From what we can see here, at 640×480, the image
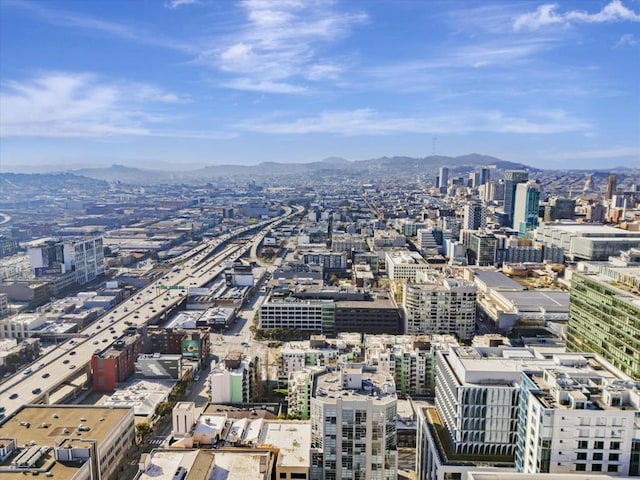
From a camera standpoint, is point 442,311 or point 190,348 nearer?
point 190,348

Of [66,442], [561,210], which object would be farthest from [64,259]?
[561,210]

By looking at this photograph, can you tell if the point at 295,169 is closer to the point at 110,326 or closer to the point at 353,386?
the point at 110,326

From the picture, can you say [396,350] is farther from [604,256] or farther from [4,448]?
[604,256]

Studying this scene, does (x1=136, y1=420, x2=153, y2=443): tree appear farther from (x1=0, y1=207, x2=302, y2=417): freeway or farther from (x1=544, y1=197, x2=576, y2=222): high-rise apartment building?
(x1=544, y1=197, x2=576, y2=222): high-rise apartment building

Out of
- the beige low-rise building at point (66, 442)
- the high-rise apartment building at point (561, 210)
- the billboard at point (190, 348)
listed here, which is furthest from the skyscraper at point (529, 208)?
the beige low-rise building at point (66, 442)

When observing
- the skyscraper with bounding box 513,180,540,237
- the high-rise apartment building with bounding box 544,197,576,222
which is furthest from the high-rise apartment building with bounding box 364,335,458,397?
the high-rise apartment building with bounding box 544,197,576,222
